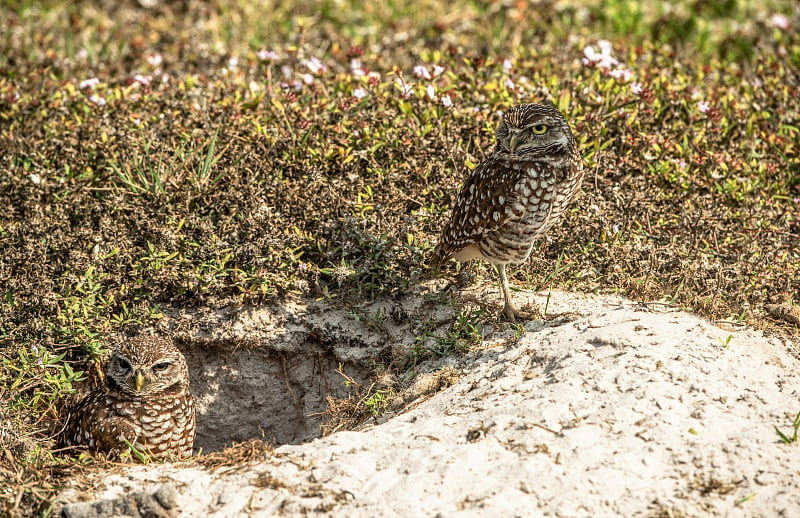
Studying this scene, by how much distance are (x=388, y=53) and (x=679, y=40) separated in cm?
291

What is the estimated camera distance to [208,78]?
23.2ft

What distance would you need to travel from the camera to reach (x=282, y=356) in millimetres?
5488

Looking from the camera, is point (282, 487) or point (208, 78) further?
point (208, 78)

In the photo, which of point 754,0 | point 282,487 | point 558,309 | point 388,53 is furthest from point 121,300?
point 754,0

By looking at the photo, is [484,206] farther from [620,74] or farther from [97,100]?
[97,100]

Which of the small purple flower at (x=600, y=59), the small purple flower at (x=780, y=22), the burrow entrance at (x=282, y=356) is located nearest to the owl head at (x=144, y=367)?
the burrow entrance at (x=282, y=356)

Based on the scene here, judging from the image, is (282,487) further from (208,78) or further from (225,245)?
(208,78)

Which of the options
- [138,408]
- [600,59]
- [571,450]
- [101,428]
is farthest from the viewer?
[600,59]

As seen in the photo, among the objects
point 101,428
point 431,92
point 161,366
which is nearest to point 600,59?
point 431,92

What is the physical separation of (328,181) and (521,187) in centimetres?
167

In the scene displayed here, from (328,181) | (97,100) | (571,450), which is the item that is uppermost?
(97,100)

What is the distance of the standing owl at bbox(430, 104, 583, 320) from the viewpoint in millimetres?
4871

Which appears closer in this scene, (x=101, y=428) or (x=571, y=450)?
(x=571, y=450)

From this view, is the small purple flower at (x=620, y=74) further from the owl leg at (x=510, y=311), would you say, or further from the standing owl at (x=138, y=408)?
the standing owl at (x=138, y=408)
